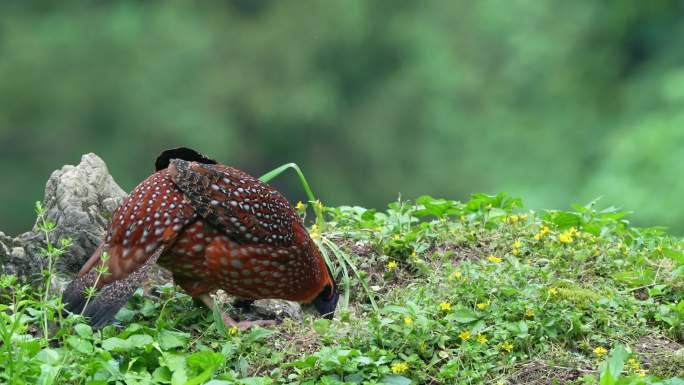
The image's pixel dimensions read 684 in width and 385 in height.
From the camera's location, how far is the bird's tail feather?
3609 mm

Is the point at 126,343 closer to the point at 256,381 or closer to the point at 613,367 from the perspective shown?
the point at 256,381

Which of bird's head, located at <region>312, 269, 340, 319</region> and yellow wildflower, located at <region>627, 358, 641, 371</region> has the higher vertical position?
yellow wildflower, located at <region>627, 358, 641, 371</region>

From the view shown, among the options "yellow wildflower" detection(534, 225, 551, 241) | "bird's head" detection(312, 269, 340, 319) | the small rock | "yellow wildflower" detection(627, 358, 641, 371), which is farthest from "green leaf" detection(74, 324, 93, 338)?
"yellow wildflower" detection(534, 225, 551, 241)

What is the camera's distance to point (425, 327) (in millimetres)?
3588

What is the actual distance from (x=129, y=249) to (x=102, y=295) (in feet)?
0.73

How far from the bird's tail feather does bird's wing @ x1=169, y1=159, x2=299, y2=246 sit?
0.27 metres

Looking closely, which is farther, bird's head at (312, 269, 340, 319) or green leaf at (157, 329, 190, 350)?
bird's head at (312, 269, 340, 319)

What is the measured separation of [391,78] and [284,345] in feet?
43.7

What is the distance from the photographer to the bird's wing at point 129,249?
365cm

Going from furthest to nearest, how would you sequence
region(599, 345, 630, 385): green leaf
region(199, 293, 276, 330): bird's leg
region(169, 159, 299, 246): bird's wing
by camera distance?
1. region(199, 293, 276, 330): bird's leg
2. region(169, 159, 299, 246): bird's wing
3. region(599, 345, 630, 385): green leaf

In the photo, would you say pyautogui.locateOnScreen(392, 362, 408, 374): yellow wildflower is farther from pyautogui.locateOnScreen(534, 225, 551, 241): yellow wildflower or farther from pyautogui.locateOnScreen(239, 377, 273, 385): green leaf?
pyautogui.locateOnScreen(534, 225, 551, 241): yellow wildflower

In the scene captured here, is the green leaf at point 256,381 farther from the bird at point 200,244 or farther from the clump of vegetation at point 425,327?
the bird at point 200,244

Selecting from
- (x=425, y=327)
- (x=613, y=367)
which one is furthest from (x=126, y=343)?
(x=613, y=367)

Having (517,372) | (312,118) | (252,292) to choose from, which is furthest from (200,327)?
(312,118)
